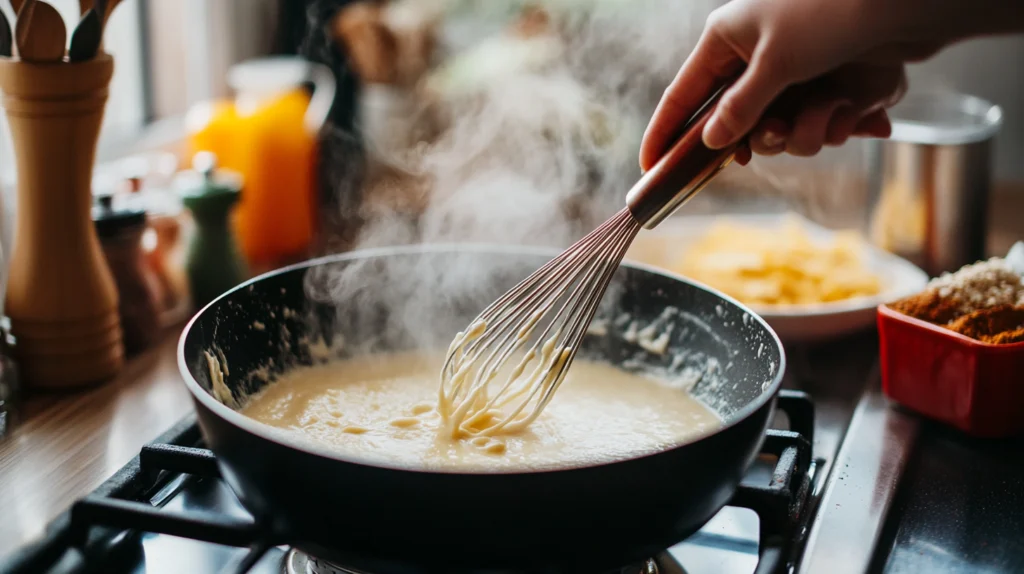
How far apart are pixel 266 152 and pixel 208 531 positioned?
848mm

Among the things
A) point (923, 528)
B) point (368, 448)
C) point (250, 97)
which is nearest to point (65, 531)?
point (368, 448)

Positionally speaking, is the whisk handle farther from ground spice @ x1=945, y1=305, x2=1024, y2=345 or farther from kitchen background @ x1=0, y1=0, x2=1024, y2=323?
kitchen background @ x1=0, y1=0, x2=1024, y2=323

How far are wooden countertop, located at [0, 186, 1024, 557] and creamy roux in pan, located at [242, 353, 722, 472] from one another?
13cm

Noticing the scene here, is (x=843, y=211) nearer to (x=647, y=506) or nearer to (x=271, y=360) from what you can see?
(x=271, y=360)

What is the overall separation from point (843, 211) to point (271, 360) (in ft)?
3.88

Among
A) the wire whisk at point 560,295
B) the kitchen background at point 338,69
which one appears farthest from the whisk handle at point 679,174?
the kitchen background at point 338,69

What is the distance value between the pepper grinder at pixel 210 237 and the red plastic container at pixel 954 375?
2.61ft

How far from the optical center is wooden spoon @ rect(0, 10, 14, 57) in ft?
2.88

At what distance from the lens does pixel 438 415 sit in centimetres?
86

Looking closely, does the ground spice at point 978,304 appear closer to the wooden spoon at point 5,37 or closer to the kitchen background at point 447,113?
the kitchen background at point 447,113

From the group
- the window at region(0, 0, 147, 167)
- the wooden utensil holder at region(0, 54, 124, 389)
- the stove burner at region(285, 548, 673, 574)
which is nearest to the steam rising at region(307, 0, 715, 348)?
the window at region(0, 0, 147, 167)

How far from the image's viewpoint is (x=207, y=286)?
1198mm

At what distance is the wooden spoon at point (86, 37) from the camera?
875mm

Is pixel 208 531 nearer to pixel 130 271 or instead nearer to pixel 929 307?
pixel 130 271
